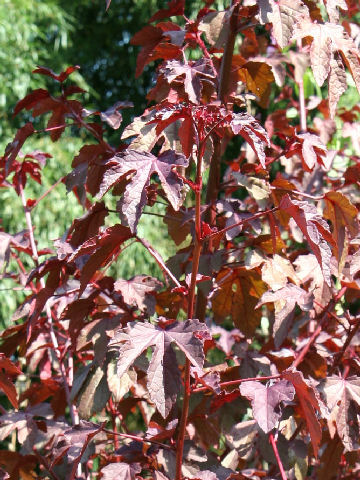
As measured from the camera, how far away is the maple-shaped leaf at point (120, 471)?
1.01 metres

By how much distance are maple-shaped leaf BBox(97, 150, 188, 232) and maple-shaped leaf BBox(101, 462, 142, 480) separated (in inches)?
16.5

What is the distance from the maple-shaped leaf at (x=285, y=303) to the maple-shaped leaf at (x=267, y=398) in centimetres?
22

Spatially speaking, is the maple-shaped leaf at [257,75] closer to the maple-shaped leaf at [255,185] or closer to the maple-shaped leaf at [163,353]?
the maple-shaped leaf at [255,185]

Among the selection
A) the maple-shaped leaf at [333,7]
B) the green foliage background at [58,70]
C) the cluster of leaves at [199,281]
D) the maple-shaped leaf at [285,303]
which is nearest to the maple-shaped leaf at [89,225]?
the cluster of leaves at [199,281]

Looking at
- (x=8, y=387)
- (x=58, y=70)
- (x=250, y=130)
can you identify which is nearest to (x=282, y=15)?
(x=250, y=130)

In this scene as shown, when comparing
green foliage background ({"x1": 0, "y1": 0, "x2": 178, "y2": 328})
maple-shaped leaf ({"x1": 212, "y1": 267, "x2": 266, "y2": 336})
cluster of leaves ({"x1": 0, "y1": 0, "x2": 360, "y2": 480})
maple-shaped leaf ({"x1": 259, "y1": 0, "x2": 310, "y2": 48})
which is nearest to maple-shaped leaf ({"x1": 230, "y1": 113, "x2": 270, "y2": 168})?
cluster of leaves ({"x1": 0, "y1": 0, "x2": 360, "y2": 480})

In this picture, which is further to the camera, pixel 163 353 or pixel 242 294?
pixel 242 294

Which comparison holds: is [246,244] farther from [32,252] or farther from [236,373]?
[32,252]

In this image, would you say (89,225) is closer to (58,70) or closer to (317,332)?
(317,332)

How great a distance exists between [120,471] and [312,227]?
509 millimetres

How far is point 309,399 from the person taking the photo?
3.07ft

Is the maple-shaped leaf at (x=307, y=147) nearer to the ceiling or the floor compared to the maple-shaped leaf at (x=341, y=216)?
nearer to the ceiling

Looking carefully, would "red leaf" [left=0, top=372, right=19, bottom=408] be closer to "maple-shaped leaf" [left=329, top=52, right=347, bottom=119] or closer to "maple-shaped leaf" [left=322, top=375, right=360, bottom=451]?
"maple-shaped leaf" [left=322, top=375, right=360, bottom=451]

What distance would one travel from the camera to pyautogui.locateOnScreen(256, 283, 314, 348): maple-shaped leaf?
118 centimetres
